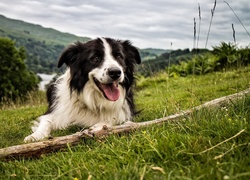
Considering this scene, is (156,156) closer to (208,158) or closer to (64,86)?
(208,158)

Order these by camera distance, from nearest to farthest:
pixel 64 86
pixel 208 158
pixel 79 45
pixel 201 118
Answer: pixel 208 158 → pixel 201 118 → pixel 79 45 → pixel 64 86

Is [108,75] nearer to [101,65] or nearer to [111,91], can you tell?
[101,65]

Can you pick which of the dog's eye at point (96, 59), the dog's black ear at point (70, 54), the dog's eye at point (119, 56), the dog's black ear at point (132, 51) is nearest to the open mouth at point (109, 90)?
the dog's eye at point (96, 59)

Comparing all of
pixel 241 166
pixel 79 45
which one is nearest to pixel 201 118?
pixel 241 166

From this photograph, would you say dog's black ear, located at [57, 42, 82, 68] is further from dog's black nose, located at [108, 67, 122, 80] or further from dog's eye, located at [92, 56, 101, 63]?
dog's black nose, located at [108, 67, 122, 80]

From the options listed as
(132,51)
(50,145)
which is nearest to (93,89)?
(132,51)

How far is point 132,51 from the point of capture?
6109 mm

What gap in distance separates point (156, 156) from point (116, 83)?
2.57 m

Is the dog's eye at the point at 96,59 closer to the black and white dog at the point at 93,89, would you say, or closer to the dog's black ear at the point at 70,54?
the black and white dog at the point at 93,89

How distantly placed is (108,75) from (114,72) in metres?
0.12

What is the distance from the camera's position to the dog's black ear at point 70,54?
565 cm

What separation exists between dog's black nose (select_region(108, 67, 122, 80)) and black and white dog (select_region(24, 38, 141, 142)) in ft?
0.29

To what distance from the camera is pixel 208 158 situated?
242 centimetres

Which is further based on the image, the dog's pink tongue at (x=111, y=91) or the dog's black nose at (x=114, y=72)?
the dog's pink tongue at (x=111, y=91)
